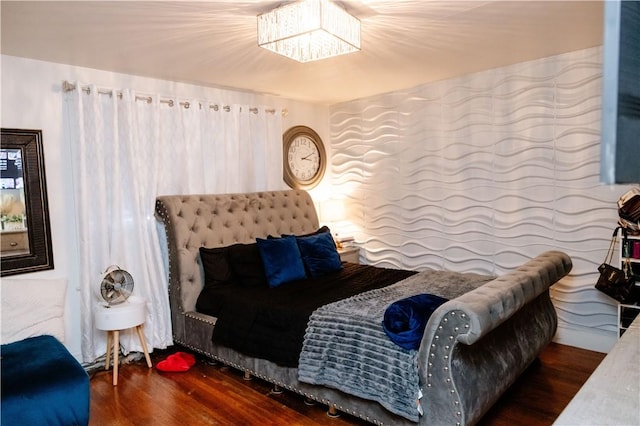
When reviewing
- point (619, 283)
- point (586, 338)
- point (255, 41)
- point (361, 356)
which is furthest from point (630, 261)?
point (255, 41)

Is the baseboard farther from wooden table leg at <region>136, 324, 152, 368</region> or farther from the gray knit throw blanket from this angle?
wooden table leg at <region>136, 324, 152, 368</region>

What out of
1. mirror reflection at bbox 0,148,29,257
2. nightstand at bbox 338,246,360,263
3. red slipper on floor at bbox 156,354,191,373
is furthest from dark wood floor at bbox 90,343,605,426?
nightstand at bbox 338,246,360,263

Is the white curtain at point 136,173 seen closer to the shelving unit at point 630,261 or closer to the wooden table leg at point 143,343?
the wooden table leg at point 143,343

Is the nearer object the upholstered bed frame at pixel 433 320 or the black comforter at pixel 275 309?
the upholstered bed frame at pixel 433 320

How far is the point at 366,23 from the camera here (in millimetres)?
2617

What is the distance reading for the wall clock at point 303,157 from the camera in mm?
4934

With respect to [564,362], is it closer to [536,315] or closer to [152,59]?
[536,315]

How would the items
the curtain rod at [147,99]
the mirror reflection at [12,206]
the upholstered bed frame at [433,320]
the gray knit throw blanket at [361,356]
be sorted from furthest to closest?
the curtain rod at [147,99] → the mirror reflection at [12,206] → the gray knit throw blanket at [361,356] → the upholstered bed frame at [433,320]

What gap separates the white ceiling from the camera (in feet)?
7.74

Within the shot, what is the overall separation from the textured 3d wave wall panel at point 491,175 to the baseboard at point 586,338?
6cm

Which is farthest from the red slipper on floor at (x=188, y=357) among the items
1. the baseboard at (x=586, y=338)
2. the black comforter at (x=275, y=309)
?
the baseboard at (x=586, y=338)

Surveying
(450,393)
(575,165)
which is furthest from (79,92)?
(575,165)

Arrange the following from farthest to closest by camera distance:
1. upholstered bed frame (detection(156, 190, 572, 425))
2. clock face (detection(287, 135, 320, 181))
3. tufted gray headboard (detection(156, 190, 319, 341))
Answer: clock face (detection(287, 135, 320, 181)) → tufted gray headboard (detection(156, 190, 319, 341)) → upholstered bed frame (detection(156, 190, 572, 425))

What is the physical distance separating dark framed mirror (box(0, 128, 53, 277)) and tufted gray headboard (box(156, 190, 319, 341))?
87 centimetres
